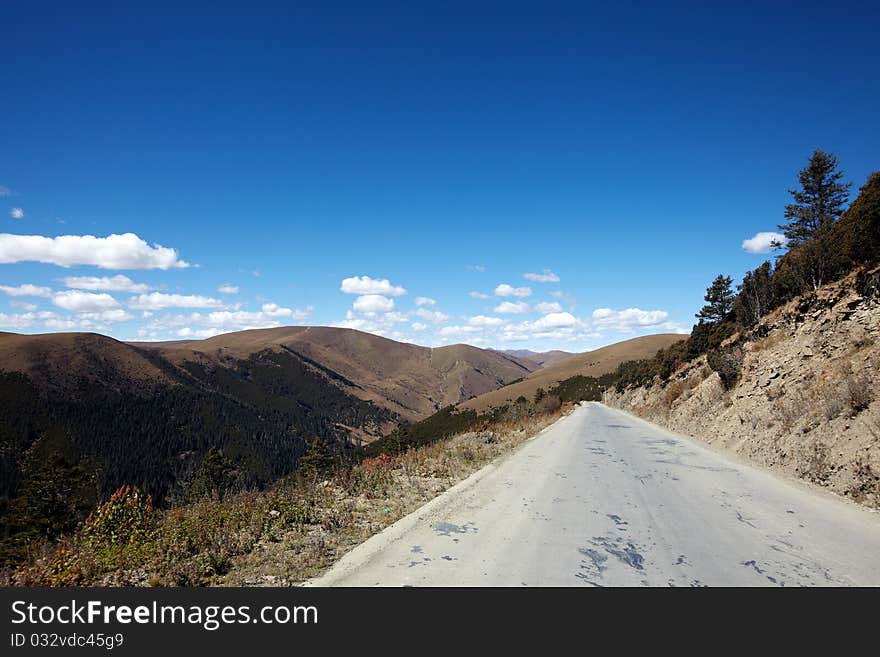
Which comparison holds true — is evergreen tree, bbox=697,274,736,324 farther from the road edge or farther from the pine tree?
the road edge

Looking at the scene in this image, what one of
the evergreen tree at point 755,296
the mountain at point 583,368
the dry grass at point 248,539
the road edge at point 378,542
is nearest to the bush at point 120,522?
the dry grass at point 248,539

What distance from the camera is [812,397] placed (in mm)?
11258

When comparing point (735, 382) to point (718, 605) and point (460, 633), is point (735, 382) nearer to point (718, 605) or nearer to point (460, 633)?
point (718, 605)

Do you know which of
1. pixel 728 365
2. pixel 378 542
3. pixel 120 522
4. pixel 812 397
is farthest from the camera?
pixel 728 365

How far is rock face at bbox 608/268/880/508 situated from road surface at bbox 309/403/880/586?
99cm

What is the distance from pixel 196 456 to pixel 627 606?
8774 inches

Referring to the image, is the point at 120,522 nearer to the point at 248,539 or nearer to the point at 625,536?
the point at 248,539

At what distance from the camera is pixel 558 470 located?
10578mm

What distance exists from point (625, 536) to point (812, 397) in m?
9.52

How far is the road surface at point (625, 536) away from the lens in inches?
176

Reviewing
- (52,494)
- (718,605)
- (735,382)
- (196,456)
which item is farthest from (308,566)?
(196,456)

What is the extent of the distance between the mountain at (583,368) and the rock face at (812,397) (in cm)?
9600

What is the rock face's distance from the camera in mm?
8422

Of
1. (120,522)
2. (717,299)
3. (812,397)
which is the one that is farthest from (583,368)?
(120,522)
